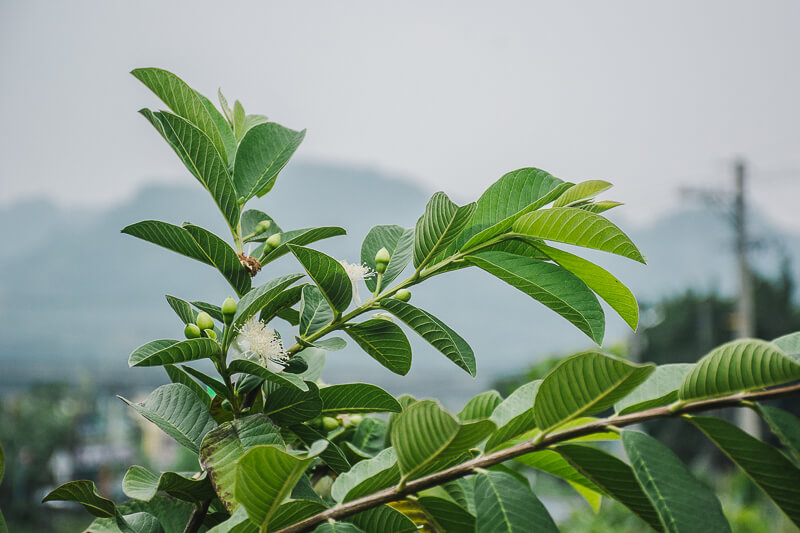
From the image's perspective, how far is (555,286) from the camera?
0.29 m

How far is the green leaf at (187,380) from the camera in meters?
0.32

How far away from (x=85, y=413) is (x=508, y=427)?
42.7 feet

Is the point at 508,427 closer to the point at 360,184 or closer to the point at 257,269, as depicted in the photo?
the point at 257,269

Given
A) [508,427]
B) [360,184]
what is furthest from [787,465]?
[360,184]

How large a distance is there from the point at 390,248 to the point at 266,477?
17 centimetres

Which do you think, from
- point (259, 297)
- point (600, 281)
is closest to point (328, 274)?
point (259, 297)

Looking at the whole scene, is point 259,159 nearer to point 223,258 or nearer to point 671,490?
point 223,258

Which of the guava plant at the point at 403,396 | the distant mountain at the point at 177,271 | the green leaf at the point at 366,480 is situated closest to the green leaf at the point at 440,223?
the guava plant at the point at 403,396

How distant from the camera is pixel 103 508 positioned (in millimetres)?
253

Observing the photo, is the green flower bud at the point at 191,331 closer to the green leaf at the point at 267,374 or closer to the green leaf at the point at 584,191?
the green leaf at the point at 267,374

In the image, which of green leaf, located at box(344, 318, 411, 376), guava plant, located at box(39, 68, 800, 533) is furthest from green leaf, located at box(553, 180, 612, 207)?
green leaf, located at box(344, 318, 411, 376)

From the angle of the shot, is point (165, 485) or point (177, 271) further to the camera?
point (177, 271)

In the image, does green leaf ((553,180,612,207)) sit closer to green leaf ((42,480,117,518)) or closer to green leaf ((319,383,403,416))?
green leaf ((319,383,403,416))

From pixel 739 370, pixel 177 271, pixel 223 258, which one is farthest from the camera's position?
pixel 177 271
